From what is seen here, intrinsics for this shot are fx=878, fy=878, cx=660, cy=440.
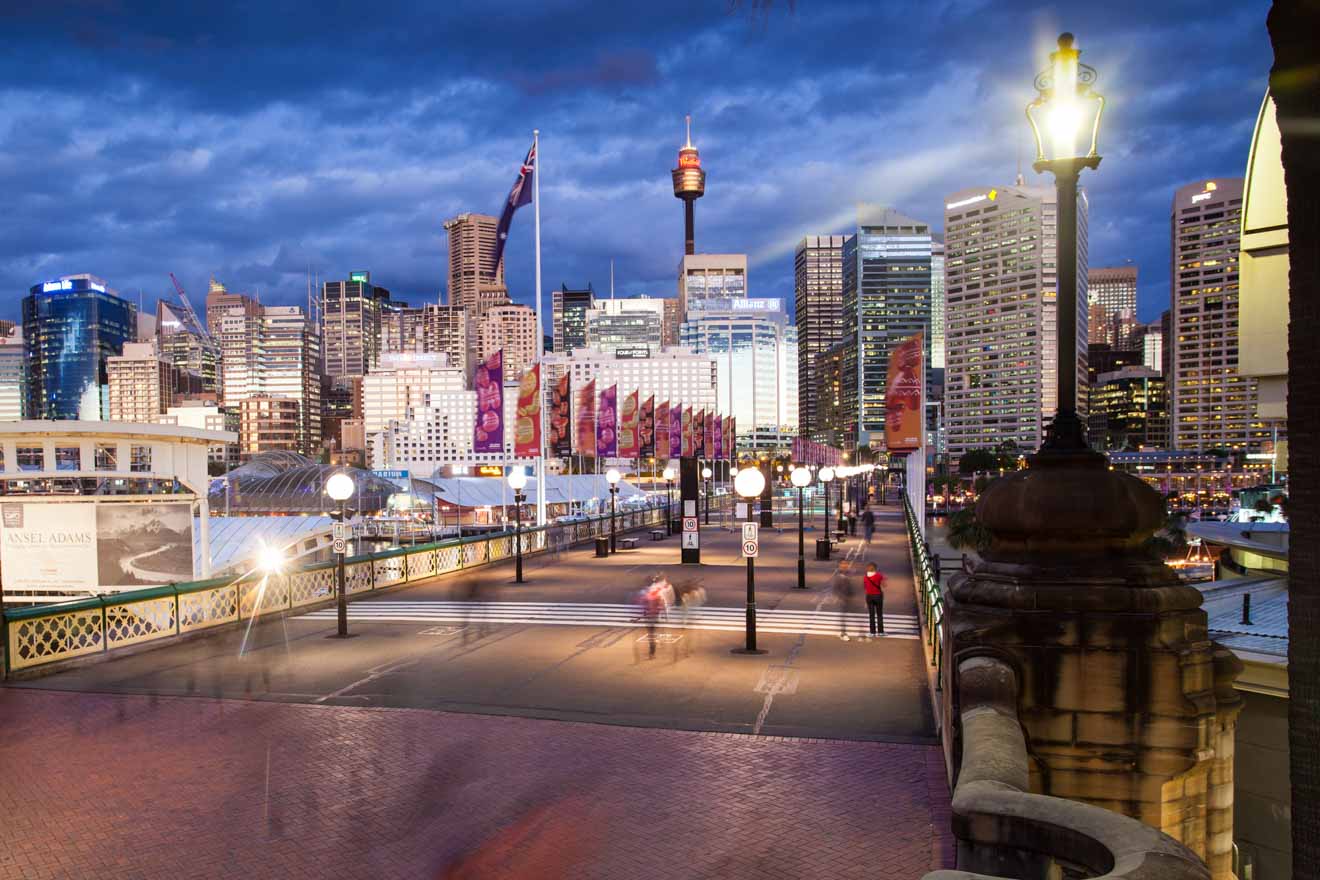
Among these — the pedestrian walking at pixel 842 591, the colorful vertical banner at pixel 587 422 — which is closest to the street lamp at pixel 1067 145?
the pedestrian walking at pixel 842 591

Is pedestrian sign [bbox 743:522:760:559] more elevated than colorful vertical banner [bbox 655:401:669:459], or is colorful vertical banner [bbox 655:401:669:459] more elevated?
colorful vertical banner [bbox 655:401:669:459]

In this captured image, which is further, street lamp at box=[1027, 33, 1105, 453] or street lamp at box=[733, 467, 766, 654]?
street lamp at box=[733, 467, 766, 654]

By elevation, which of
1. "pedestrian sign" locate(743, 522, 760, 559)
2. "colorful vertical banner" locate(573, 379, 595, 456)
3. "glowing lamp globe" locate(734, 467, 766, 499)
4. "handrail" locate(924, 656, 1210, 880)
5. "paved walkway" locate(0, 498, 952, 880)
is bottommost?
"paved walkway" locate(0, 498, 952, 880)

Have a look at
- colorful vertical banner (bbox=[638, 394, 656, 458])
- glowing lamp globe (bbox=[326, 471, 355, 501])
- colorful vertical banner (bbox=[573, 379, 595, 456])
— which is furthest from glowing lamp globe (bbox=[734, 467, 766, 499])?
colorful vertical banner (bbox=[638, 394, 656, 458])

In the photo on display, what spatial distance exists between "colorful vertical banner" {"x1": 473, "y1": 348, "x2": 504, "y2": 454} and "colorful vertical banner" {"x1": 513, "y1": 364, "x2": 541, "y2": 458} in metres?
0.83

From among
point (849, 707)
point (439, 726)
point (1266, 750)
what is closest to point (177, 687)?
point (439, 726)

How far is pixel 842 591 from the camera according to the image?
26.0 meters

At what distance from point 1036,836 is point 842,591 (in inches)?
872

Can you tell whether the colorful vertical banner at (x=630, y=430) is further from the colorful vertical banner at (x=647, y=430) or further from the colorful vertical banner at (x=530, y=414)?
the colorful vertical banner at (x=530, y=414)

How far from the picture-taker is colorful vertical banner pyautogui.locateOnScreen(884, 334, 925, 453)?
28.7m

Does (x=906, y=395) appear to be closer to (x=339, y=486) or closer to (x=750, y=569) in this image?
(x=750, y=569)

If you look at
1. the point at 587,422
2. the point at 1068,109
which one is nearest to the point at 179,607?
the point at 1068,109

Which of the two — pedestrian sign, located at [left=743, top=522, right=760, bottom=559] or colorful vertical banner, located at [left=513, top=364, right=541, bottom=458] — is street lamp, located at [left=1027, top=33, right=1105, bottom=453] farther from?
colorful vertical banner, located at [left=513, top=364, right=541, bottom=458]

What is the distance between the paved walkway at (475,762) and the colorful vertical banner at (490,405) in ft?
57.7
